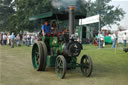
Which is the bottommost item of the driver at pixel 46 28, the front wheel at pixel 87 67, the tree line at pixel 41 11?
the front wheel at pixel 87 67

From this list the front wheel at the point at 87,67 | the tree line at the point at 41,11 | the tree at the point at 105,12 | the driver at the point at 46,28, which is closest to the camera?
Answer: the front wheel at the point at 87,67

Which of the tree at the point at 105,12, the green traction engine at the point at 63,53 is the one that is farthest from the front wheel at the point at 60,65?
the tree at the point at 105,12

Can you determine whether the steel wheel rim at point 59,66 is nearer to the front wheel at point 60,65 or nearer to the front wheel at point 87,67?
the front wheel at point 60,65

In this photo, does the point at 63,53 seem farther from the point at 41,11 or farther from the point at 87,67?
the point at 41,11

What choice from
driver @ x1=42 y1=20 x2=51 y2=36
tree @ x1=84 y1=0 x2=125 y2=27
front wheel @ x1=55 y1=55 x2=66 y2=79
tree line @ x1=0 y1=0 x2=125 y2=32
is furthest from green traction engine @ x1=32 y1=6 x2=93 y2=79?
tree @ x1=84 y1=0 x2=125 y2=27

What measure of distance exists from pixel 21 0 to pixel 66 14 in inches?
1039

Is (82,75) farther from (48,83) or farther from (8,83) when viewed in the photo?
(8,83)

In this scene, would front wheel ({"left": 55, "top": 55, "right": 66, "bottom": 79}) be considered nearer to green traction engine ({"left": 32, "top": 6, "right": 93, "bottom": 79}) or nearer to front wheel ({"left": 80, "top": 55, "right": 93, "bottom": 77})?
green traction engine ({"left": 32, "top": 6, "right": 93, "bottom": 79})

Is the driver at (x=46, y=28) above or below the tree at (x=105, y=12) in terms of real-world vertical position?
below

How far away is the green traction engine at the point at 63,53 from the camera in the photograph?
5375 millimetres

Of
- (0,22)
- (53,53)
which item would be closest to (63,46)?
(53,53)

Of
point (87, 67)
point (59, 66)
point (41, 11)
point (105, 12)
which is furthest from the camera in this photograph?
point (105, 12)

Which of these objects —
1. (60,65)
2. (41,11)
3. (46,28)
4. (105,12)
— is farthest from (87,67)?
(105,12)

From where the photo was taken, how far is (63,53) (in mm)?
5719
